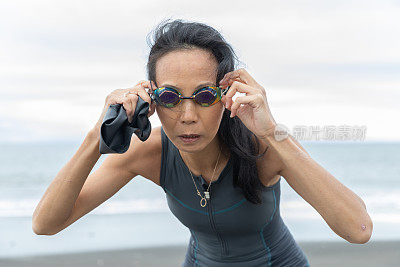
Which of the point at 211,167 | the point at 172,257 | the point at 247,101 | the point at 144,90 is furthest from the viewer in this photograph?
the point at 172,257

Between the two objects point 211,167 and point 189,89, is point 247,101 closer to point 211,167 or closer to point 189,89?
point 189,89

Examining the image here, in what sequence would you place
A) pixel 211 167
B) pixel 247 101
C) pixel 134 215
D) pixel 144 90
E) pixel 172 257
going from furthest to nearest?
pixel 134 215
pixel 172 257
pixel 211 167
pixel 144 90
pixel 247 101

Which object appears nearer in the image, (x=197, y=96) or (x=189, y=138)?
(x=197, y=96)

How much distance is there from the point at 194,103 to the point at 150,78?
43 cm

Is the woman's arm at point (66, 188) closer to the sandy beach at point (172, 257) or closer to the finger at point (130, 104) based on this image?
the finger at point (130, 104)

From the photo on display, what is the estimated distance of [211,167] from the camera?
121 inches

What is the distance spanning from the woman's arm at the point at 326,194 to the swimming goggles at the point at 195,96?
1.22 ft

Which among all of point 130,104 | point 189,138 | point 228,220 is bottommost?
point 228,220

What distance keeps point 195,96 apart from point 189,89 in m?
0.05

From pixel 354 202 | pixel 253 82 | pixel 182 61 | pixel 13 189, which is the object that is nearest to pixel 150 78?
pixel 182 61

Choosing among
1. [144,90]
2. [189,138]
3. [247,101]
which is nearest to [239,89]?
[247,101]

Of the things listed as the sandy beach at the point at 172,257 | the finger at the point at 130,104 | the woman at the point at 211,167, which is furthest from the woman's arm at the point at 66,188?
the sandy beach at the point at 172,257

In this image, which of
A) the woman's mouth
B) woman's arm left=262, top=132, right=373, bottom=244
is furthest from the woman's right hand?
woman's arm left=262, top=132, right=373, bottom=244

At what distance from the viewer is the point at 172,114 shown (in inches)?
103
